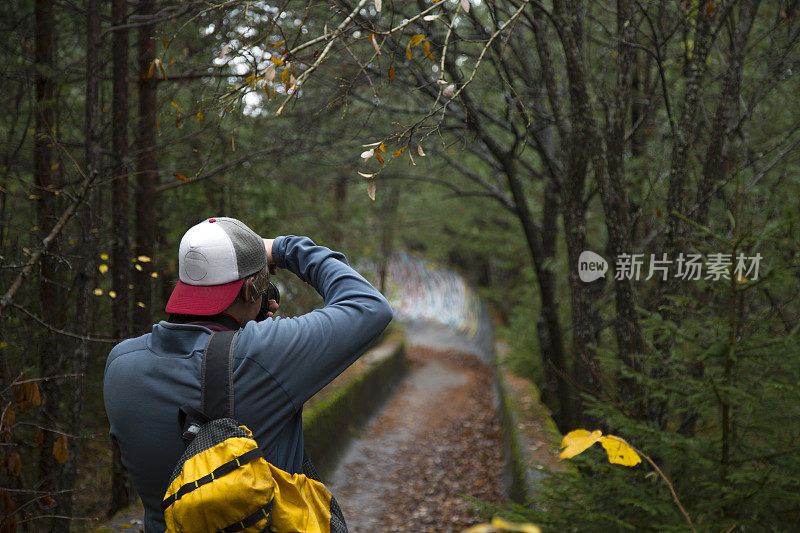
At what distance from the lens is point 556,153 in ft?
28.6

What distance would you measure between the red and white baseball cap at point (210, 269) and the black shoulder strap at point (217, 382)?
155mm

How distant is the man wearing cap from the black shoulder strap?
23 mm

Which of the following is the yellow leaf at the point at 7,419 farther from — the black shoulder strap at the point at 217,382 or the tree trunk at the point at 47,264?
the black shoulder strap at the point at 217,382

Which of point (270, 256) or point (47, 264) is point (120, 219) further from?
point (270, 256)

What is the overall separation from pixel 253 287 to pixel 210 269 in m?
0.17

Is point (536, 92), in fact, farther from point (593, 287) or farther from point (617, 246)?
point (617, 246)

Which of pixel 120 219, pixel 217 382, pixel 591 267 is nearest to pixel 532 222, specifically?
pixel 591 267

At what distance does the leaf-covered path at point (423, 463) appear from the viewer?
26.3ft

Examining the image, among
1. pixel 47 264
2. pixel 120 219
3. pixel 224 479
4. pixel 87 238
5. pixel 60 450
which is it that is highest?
pixel 120 219

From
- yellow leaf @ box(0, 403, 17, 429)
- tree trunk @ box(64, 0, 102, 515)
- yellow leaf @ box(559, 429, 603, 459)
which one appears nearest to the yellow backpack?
yellow leaf @ box(559, 429, 603, 459)

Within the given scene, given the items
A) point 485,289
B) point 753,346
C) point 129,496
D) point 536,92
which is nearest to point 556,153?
point 536,92

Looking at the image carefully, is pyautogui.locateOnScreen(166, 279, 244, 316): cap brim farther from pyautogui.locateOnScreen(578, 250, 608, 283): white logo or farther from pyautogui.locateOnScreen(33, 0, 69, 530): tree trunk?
pyautogui.locateOnScreen(578, 250, 608, 283): white logo

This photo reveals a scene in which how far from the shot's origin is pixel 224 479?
5.81ft

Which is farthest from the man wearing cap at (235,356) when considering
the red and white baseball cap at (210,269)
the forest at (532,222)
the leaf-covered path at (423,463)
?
the leaf-covered path at (423,463)
